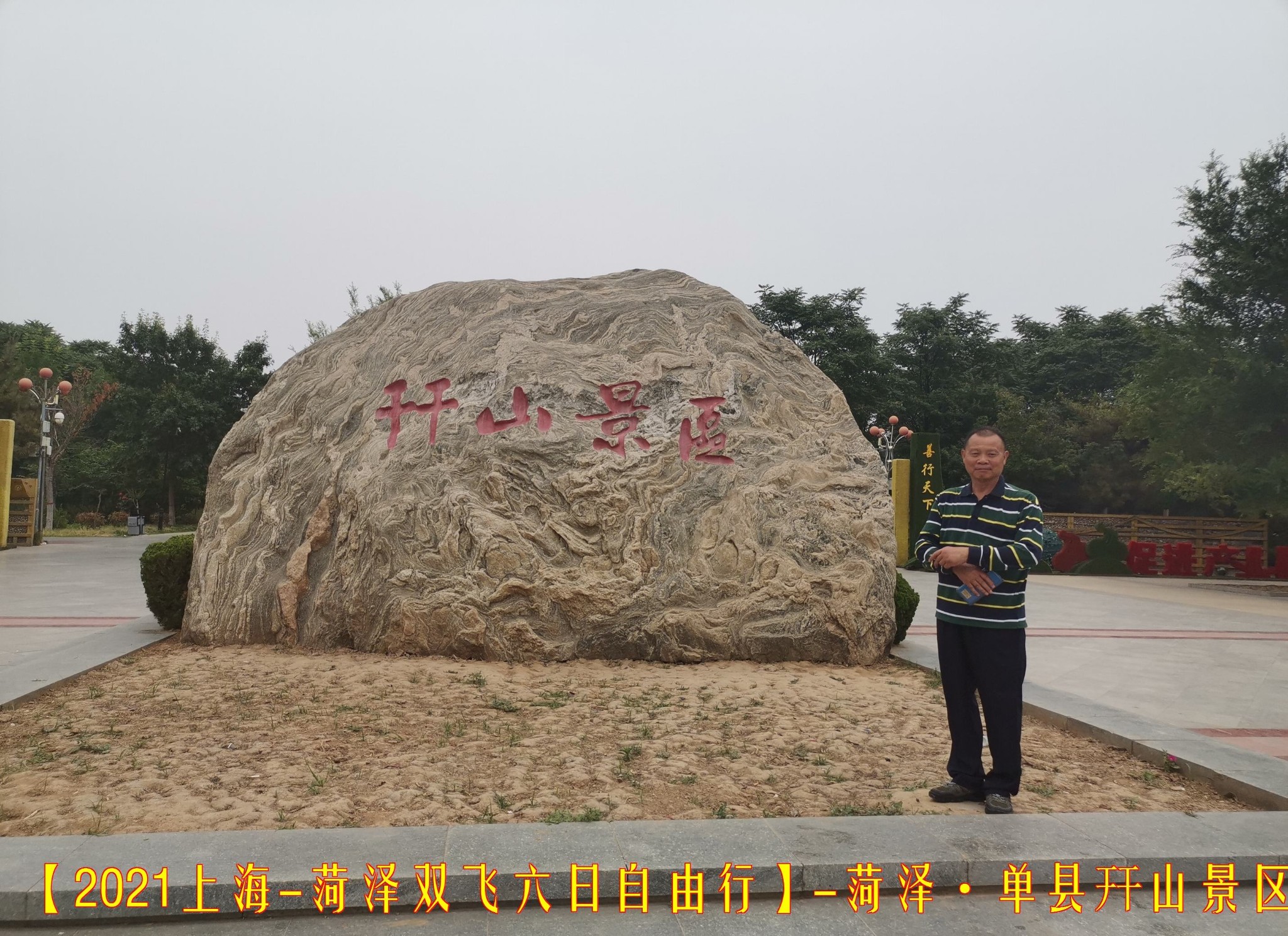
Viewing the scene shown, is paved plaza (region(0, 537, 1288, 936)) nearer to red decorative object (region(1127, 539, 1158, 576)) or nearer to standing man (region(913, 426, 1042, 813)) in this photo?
standing man (region(913, 426, 1042, 813))

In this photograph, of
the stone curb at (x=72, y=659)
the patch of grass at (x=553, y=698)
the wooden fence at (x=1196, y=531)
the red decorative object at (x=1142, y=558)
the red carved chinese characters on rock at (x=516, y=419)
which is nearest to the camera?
the patch of grass at (x=553, y=698)

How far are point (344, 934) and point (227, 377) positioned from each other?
97.0 ft

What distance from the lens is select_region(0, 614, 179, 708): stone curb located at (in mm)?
5156

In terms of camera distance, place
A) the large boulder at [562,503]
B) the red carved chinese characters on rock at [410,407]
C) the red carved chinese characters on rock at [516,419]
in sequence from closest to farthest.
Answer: the large boulder at [562,503]
the red carved chinese characters on rock at [516,419]
the red carved chinese characters on rock at [410,407]

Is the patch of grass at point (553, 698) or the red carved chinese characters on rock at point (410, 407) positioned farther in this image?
the red carved chinese characters on rock at point (410, 407)

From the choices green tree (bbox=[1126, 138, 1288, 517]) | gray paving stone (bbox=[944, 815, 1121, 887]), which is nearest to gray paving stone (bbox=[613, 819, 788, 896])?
gray paving stone (bbox=[944, 815, 1121, 887])

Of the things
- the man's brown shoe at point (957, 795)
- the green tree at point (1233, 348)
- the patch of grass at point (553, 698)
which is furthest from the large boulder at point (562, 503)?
the green tree at point (1233, 348)

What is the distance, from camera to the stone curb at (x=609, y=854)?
269cm

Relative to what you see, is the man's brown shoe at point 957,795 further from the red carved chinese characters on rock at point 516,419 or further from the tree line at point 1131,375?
the tree line at point 1131,375

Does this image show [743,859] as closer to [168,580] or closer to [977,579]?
[977,579]

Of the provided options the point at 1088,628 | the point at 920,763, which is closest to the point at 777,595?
the point at 920,763

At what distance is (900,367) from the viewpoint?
3138 cm

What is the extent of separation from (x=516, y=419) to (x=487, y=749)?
2922 millimetres

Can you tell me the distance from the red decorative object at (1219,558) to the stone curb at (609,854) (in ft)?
60.7
